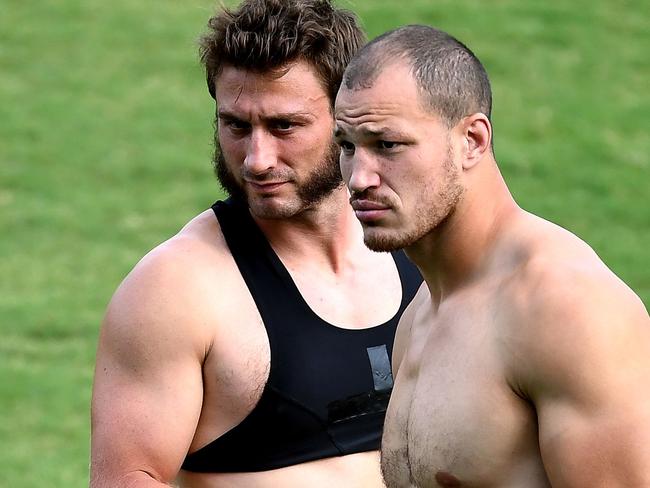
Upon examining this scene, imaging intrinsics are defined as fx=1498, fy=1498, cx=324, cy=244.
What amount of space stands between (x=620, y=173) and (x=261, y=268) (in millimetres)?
8742

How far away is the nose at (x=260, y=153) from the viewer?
4.61 meters

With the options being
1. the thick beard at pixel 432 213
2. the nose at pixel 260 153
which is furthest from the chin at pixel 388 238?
the nose at pixel 260 153

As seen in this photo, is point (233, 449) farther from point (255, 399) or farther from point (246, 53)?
point (246, 53)

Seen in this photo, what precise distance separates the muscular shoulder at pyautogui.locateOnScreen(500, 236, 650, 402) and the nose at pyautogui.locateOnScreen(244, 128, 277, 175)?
Answer: 136 centimetres

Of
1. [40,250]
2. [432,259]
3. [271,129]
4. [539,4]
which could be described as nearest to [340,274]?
[271,129]

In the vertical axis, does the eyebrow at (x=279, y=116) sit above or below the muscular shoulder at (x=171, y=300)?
above

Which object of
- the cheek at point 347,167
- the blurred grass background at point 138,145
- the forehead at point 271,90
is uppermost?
the cheek at point 347,167

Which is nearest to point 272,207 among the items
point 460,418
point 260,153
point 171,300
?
point 260,153

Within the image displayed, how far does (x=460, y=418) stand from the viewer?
141 inches

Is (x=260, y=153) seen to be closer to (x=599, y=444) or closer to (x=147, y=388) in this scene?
(x=147, y=388)

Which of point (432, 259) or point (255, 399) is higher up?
point (432, 259)

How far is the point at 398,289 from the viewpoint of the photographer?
5.09 m

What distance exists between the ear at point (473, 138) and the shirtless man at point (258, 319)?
1058 mm

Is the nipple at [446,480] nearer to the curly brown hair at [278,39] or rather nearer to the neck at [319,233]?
the neck at [319,233]
